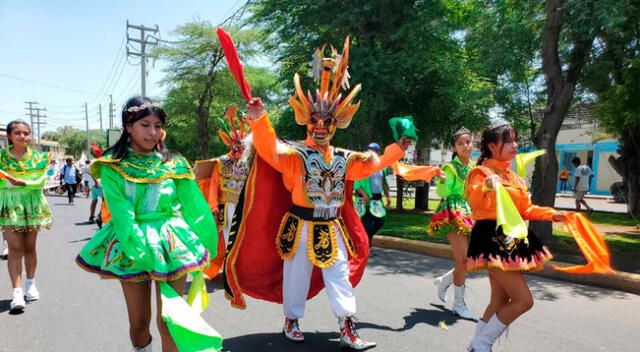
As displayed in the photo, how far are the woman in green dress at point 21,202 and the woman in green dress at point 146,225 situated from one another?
2794 mm

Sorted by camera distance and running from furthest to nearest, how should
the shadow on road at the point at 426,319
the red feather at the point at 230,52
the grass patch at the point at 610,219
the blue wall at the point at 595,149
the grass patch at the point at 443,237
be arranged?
the blue wall at the point at 595,149 < the grass patch at the point at 610,219 < the grass patch at the point at 443,237 < the shadow on road at the point at 426,319 < the red feather at the point at 230,52

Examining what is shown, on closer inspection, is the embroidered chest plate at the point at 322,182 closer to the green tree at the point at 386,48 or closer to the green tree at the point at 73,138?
the green tree at the point at 386,48

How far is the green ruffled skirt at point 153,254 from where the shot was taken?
248cm

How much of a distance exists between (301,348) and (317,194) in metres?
1.29

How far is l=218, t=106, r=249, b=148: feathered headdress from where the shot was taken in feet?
20.4

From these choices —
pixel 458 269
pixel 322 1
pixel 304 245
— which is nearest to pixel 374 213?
pixel 458 269

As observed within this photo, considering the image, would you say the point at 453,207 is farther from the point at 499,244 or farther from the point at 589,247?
the point at 589,247

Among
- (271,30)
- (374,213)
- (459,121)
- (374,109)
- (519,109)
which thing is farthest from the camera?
(459,121)

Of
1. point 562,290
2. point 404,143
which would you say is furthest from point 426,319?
point 562,290

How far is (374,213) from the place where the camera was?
6730 mm

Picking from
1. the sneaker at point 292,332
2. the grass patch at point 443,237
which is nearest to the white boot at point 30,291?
the sneaker at point 292,332

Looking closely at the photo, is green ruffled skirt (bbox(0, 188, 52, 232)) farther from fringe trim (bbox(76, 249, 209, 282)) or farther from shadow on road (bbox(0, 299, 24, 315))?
fringe trim (bbox(76, 249, 209, 282))

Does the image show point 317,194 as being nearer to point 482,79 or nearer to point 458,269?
point 458,269

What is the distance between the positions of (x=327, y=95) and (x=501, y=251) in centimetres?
190
